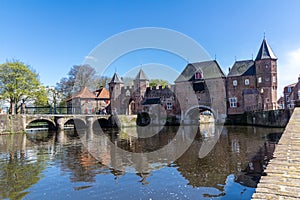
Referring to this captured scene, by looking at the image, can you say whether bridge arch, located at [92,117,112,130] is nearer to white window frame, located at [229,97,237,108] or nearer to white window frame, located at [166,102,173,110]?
white window frame, located at [166,102,173,110]

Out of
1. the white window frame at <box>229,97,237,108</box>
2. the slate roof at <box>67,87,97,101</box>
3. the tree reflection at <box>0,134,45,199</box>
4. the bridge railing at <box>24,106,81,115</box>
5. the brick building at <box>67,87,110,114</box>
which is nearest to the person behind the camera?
the tree reflection at <box>0,134,45,199</box>

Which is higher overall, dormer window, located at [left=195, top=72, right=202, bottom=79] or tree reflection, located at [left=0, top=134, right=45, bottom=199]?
Answer: dormer window, located at [left=195, top=72, right=202, bottom=79]

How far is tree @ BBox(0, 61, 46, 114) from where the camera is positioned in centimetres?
3180

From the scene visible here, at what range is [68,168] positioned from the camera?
8.66 m

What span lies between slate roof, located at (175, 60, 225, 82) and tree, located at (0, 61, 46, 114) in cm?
2313

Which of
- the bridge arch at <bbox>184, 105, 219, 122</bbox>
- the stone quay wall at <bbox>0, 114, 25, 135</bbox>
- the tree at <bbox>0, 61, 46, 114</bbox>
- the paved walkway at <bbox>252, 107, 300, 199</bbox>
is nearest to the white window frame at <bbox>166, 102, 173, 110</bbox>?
the bridge arch at <bbox>184, 105, 219, 122</bbox>

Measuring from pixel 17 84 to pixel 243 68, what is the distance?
110 feet

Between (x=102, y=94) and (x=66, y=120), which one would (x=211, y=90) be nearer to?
(x=102, y=94)

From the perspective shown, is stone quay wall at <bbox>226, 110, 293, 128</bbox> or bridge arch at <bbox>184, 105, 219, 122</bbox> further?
bridge arch at <bbox>184, 105, 219, 122</bbox>

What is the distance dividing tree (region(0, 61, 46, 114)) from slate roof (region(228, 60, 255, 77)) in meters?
29.7

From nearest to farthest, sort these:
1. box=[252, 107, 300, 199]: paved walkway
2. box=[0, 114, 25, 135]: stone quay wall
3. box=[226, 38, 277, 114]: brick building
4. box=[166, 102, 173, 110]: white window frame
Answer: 1. box=[252, 107, 300, 199]: paved walkway
2. box=[0, 114, 25, 135]: stone quay wall
3. box=[226, 38, 277, 114]: brick building
4. box=[166, 102, 173, 110]: white window frame

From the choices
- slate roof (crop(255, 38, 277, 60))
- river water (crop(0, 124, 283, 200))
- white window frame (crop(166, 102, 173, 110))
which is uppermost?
slate roof (crop(255, 38, 277, 60))

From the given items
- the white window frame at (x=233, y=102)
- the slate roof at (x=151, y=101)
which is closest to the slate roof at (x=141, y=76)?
the slate roof at (x=151, y=101)

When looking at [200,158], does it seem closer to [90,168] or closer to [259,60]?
[90,168]
